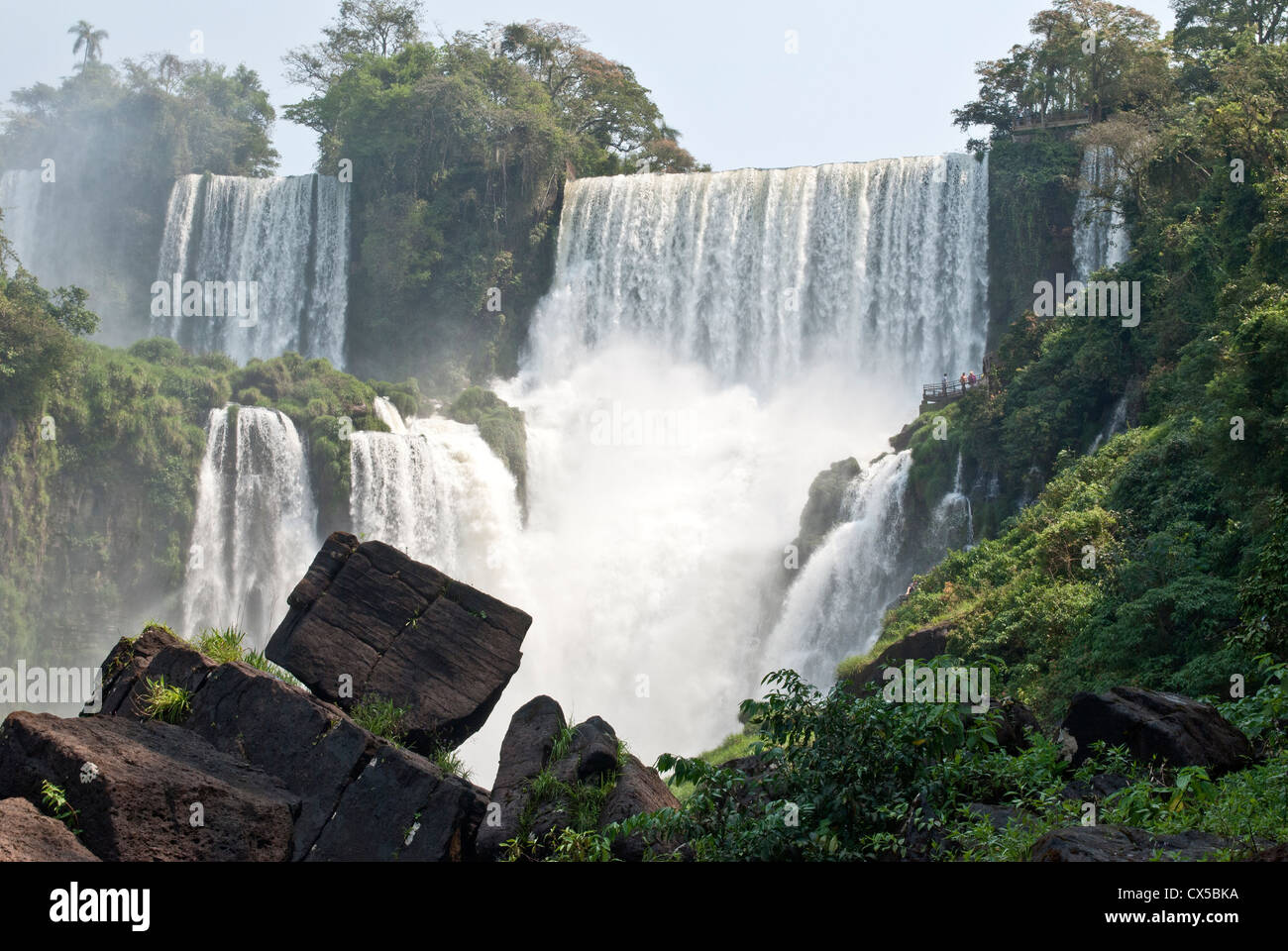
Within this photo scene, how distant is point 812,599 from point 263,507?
54.7 ft

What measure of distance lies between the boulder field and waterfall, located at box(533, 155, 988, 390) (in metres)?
30.0

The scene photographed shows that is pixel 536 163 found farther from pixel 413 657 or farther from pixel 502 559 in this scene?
pixel 413 657

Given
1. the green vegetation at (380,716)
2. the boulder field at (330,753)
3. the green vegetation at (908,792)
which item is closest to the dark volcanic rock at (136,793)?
the boulder field at (330,753)

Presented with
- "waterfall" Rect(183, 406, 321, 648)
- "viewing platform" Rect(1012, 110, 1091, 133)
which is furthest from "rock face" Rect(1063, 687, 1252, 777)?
"viewing platform" Rect(1012, 110, 1091, 133)

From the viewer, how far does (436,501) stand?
37438 mm

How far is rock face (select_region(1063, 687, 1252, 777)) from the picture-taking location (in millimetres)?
9430

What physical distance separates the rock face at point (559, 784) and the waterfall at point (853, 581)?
17.6m

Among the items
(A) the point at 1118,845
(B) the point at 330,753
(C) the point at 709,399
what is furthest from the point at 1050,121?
(A) the point at 1118,845

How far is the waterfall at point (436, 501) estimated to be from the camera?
1449 inches

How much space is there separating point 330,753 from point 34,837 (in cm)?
284

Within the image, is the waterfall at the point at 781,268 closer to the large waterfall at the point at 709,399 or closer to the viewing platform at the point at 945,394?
the large waterfall at the point at 709,399

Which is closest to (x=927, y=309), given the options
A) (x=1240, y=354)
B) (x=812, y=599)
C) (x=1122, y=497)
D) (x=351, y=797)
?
(x=812, y=599)

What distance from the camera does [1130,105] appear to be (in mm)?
38375

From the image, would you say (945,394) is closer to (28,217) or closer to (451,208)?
(451,208)
